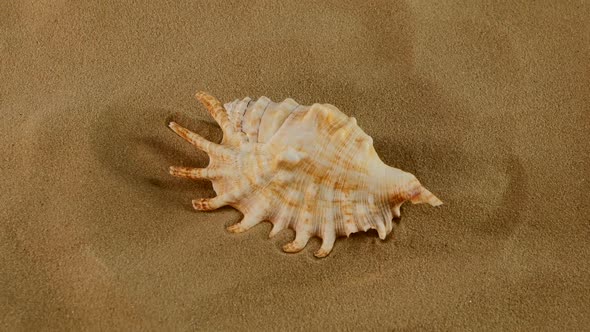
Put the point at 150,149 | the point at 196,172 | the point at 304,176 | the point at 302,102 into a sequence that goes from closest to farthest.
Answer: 1. the point at 304,176
2. the point at 196,172
3. the point at 150,149
4. the point at 302,102

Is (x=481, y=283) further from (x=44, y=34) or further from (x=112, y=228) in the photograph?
(x=44, y=34)

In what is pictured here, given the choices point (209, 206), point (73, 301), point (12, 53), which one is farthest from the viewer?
point (12, 53)

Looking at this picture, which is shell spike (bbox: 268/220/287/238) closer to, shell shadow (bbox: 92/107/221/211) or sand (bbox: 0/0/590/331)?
sand (bbox: 0/0/590/331)

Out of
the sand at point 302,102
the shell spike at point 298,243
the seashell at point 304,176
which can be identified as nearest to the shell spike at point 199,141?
the seashell at point 304,176

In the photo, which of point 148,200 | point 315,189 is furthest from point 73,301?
point 315,189

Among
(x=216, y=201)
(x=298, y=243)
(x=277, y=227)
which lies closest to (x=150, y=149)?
(x=216, y=201)

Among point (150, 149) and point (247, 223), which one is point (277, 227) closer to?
point (247, 223)

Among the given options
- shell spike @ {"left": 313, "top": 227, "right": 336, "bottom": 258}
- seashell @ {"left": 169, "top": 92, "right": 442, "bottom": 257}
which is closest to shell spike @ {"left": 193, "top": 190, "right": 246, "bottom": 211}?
seashell @ {"left": 169, "top": 92, "right": 442, "bottom": 257}
